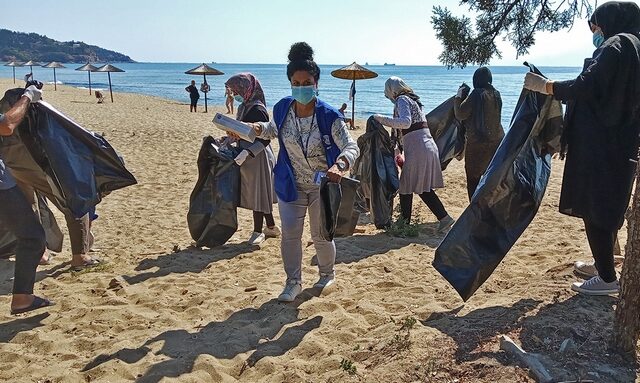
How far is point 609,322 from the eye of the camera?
3.19 meters

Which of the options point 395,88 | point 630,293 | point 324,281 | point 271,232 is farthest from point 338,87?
point 630,293

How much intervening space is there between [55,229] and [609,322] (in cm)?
447

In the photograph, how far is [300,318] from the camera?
12.6 feet

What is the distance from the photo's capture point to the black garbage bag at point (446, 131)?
6.93 metres

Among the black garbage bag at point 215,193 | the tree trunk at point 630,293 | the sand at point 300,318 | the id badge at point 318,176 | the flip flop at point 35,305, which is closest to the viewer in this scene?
the tree trunk at point 630,293

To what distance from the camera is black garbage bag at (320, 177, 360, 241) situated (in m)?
3.59

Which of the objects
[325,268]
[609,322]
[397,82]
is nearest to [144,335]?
[325,268]

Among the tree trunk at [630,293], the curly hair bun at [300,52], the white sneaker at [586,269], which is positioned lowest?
the white sneaker at [586,269]

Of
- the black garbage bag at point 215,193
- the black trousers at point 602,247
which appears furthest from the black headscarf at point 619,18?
the black garbage bag at point 215,193

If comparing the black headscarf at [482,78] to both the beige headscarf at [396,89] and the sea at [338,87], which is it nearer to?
the beige headscarf at [396,89]

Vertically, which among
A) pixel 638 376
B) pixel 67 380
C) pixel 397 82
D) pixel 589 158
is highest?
pixel 397 82

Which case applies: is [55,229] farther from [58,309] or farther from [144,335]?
[144,335]

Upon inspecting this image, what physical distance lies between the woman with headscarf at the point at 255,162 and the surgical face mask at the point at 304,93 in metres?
1.36

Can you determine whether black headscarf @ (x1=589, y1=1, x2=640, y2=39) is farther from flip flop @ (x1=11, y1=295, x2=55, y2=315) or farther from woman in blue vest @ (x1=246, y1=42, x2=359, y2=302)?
flip flop @ (x1=11, y1=295, x2=55, y2=315)
